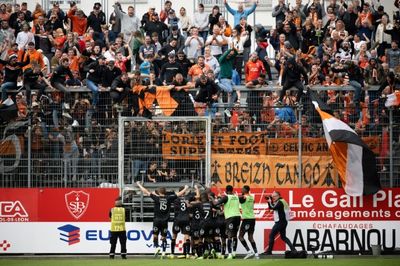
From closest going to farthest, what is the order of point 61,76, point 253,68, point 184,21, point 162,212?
point 162,212, point 61,76, point 253,68, point 184,21

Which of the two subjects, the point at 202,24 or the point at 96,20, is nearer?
the point at 202,24

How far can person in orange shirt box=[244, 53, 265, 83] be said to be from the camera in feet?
144

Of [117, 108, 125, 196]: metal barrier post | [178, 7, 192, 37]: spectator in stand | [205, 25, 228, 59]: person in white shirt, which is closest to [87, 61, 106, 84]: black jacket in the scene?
[117, 108, 125, 196]: metal barrier post

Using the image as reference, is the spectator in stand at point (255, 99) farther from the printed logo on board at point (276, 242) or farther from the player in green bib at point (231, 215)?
the printed logo on board at point (276, 242)

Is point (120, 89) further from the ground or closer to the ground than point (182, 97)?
further from the ground

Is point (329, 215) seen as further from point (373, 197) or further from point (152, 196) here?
point (152, 196)

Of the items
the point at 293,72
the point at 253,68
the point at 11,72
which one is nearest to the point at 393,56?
the point at 293,72

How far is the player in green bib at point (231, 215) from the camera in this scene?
41.2 metres

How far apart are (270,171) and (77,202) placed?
5.63m

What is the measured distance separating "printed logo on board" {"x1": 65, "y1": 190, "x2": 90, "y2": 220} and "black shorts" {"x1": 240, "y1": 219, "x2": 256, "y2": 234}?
4.60 metres

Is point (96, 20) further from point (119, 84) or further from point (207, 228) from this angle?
point (207, 228)

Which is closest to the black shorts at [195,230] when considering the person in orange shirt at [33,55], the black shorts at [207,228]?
the black shorts at [207,228]

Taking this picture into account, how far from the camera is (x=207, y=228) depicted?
4159 cm

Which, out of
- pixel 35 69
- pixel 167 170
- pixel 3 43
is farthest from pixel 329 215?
pixel 3 43
